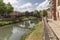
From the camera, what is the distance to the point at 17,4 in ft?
22.0

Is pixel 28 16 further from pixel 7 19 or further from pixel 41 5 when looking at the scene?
pixel 7 19

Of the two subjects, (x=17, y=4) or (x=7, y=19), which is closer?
(x=17, y=4)

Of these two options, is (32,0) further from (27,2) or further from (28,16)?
(28,16)

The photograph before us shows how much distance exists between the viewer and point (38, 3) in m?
6.43

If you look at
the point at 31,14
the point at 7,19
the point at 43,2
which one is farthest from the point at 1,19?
the point at 43,2

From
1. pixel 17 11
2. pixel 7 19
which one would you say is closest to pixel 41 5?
pixel 17 11

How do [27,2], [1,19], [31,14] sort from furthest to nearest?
[1,19], [27,2], [31,14]

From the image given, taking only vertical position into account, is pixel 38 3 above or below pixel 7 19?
above

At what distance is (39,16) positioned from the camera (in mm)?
6316

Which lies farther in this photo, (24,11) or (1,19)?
(1,19)

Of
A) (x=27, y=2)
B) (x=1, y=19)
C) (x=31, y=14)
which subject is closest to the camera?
(x=31, y=14)

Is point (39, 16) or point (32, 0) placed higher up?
point (32, 0)

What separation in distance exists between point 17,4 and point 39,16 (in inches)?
49.1

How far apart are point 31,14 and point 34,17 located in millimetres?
232
